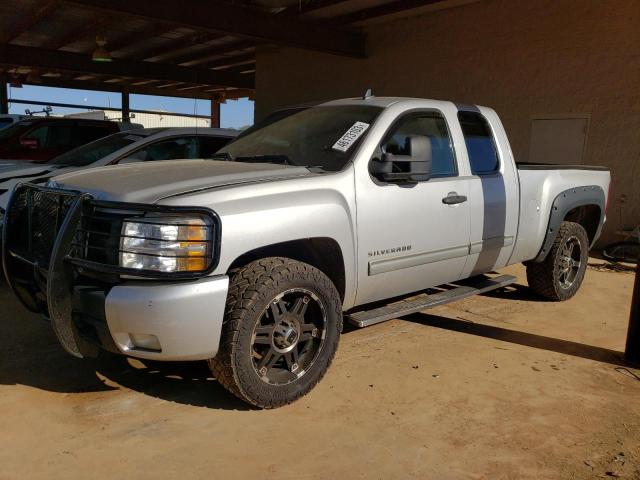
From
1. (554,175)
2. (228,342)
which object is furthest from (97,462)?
(554,175)

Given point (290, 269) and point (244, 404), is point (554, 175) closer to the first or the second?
point (290, 269)

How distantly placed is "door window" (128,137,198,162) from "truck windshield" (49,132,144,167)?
29 cm

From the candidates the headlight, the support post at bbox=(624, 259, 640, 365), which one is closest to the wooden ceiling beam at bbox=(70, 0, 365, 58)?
the headlight

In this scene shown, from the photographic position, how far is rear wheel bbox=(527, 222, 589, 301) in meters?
5.58

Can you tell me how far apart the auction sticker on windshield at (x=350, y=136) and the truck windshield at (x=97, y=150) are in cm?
391

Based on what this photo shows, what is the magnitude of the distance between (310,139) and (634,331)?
9.01 feet

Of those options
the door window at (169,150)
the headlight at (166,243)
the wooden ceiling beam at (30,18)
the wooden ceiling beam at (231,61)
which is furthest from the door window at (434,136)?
the wooden ceiling beam at (231,61)

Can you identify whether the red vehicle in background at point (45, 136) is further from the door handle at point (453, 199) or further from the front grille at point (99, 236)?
the door handle at point (453, 199)

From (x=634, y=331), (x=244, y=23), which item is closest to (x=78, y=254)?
(x=634, y=331)

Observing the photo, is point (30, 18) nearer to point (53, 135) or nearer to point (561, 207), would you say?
point (53, 135)

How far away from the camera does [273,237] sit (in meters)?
3.15

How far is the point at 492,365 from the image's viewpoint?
410cm

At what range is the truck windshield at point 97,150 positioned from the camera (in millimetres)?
6988

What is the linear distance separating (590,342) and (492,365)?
1149 mm
